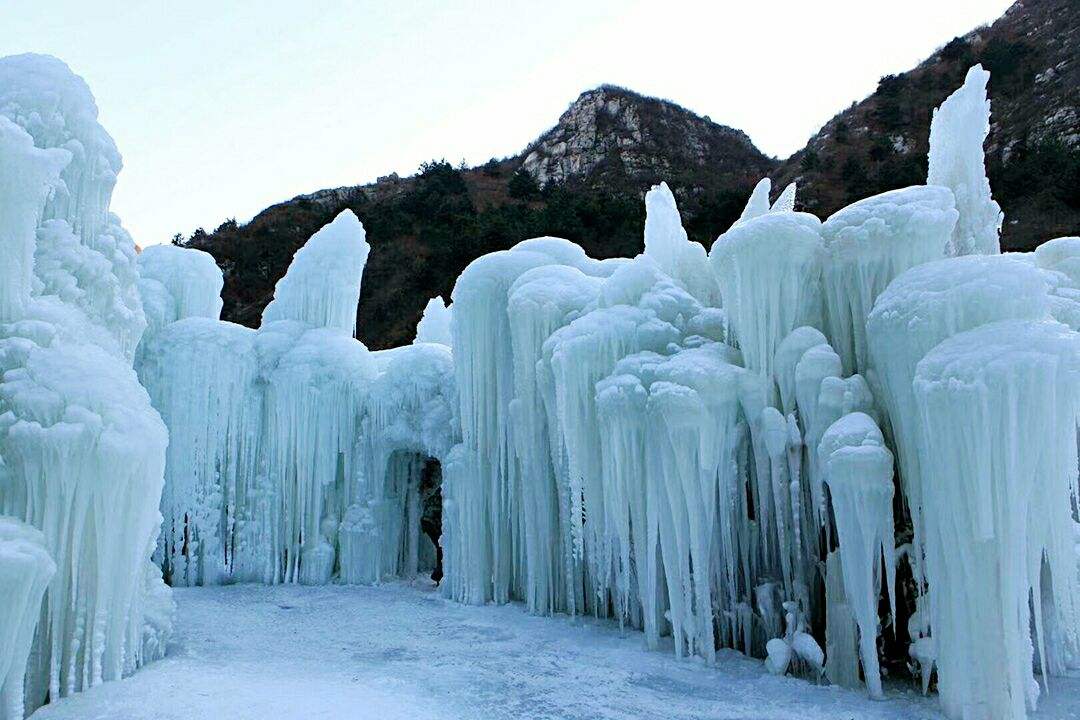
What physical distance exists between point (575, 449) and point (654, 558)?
153cm

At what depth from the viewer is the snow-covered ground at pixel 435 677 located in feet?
19.8

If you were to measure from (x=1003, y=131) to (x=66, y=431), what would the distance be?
35.8 meters

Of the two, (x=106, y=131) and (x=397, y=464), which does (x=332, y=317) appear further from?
(x=106, y=131)

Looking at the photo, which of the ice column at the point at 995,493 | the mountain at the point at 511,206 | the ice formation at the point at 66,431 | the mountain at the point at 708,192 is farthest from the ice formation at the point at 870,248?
the mountain at the point at 511,206

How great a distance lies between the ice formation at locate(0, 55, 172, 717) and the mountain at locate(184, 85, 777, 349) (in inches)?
979

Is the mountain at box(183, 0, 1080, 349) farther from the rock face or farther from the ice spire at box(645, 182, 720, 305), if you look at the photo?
the ice spire at box(645, 182, 720, 305)

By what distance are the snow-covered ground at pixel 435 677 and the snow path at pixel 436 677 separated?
18mm

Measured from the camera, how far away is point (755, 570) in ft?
27.6

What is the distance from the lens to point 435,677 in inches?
291

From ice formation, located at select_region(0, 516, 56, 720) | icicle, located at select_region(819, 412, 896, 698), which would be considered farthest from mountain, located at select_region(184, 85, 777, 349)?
ice formation, located at select_region(0, 516, 56, 720)

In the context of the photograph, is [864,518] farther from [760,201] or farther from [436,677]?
[760,201]

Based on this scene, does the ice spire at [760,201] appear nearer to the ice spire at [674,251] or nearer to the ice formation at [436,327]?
the ice spire at [674,251]

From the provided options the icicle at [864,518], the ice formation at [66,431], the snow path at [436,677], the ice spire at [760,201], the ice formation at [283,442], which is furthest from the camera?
the ice formation at [283,442]

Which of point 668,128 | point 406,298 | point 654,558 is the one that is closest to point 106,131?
point 654,558
